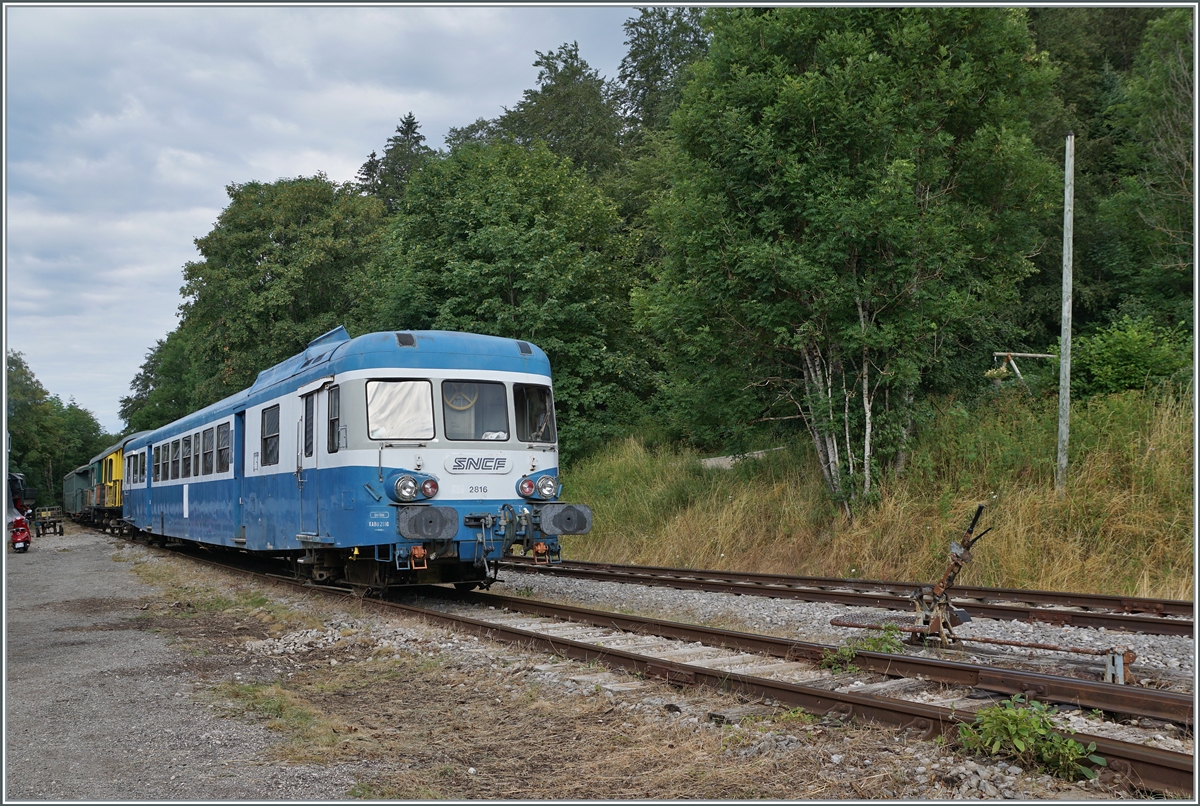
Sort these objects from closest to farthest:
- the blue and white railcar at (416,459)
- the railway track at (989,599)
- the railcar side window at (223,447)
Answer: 1. the railway track at (989,599)
2. the blue and white railcar at (416,459)
3. the railcar side window at (223,447)

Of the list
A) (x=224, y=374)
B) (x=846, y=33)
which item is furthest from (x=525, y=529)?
(x=224, y=374)

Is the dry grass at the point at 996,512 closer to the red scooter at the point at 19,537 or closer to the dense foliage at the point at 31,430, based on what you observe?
the red scooter at the point at 19,537

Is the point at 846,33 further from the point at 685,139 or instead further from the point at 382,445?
the point at 382,445

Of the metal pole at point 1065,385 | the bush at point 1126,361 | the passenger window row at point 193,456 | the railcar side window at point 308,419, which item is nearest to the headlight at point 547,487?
the railcar side window at point 308,419

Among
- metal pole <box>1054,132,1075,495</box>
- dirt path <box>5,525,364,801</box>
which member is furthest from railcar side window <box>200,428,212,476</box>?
metal pole <box>1054,132,1075,495</box>

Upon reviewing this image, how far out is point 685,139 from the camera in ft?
52.0

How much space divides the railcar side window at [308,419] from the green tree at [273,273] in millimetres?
28331

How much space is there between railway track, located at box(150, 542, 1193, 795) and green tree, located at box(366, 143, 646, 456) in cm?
1379

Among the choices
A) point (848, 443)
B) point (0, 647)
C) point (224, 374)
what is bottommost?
point (0, 647)

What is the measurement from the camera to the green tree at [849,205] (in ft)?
46.4

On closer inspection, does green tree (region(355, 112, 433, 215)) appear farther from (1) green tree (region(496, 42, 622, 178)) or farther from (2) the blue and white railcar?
(2) the blue and white railcar

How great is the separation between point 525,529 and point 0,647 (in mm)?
6016

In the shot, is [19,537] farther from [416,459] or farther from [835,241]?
[835,241]

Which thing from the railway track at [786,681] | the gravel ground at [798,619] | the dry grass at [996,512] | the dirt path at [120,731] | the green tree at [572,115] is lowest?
the gravel ground at [798,619]
